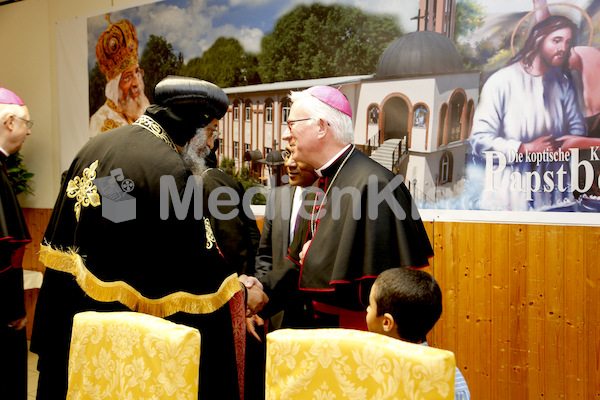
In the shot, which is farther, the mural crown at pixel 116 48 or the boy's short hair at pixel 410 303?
the mural crown at pixel 116 48

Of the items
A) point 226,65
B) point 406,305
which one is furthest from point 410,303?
point 226,65

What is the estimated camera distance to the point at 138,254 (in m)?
1.72

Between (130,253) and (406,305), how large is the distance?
973 mm

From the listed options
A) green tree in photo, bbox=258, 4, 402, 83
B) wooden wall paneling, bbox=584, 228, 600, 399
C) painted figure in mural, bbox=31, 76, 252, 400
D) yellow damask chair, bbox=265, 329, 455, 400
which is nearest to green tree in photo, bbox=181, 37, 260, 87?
green tree in photo, bbox=258, 4, 402, 83

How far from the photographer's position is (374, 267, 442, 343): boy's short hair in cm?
153

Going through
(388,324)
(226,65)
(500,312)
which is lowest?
(500,312)

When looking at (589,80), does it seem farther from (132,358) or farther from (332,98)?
(132,358)

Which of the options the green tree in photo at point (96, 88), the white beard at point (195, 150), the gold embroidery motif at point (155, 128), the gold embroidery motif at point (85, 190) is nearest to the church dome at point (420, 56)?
the white beard at point (195, 150)

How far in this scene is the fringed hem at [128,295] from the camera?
1.70m

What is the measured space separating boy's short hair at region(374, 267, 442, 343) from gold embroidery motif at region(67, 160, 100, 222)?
1.05 metres

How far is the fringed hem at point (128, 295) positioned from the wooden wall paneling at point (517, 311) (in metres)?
1.98

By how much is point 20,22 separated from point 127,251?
16.1 ft

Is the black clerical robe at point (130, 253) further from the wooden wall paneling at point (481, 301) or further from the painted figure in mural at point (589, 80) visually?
the painted figure in mural at point (589, 80)

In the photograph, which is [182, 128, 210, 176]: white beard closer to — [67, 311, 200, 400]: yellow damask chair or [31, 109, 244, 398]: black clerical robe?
[31, 109, 244, 398]: black clerical robe
